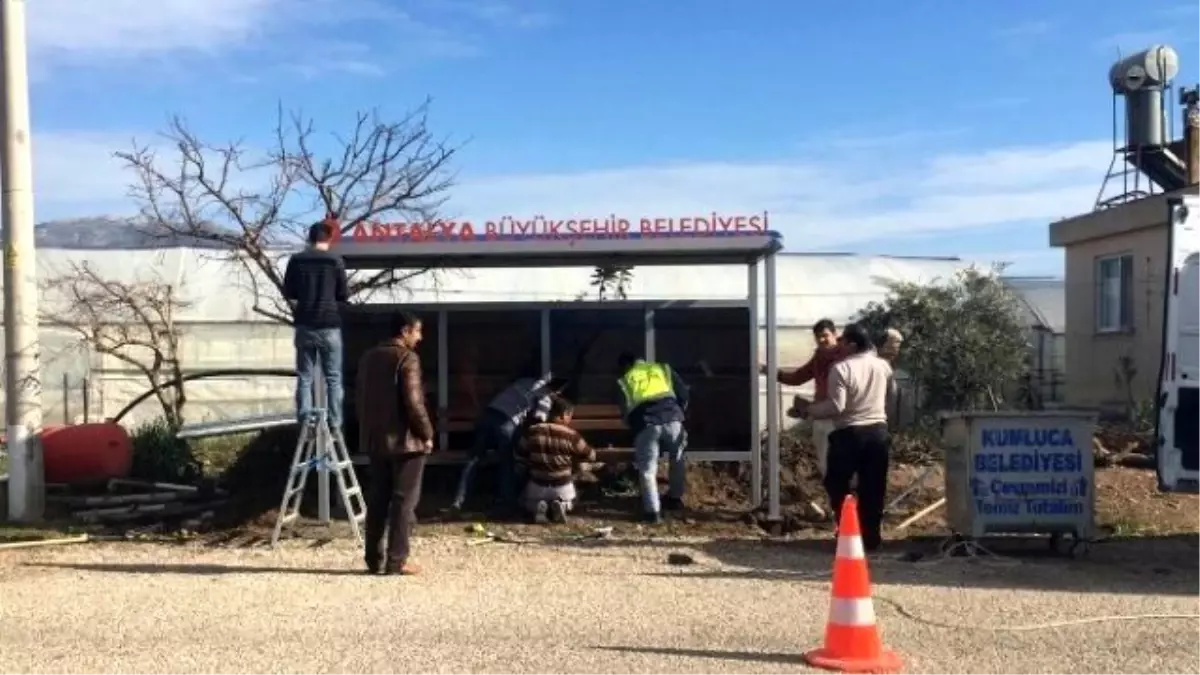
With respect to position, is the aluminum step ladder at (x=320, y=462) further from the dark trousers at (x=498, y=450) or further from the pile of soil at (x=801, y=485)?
the pile of soil at (x=801, y=485)

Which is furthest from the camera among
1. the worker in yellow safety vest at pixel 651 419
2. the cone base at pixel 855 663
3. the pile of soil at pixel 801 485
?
the pile of soil at pixel 801 485

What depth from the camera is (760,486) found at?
1259 centimetres

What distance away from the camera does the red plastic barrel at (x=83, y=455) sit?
12906 millimetres

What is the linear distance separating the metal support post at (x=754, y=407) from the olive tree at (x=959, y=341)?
5932 millimetres

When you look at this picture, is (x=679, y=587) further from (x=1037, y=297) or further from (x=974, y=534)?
(x=1037, y=297)

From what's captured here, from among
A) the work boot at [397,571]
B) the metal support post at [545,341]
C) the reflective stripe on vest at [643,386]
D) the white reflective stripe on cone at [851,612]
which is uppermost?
the metal support post at [545,341]

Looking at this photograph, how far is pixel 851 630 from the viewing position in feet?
21.9

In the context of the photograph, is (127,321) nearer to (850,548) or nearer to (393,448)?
(393,448)

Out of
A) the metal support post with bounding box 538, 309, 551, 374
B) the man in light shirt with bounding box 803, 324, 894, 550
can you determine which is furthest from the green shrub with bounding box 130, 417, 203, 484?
the man in light shirt with bounding box 803, 324, 894, 550

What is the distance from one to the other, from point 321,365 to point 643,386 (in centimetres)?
279

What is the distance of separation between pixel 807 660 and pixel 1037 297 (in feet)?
83.0

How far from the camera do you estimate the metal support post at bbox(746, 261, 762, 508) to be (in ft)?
41.2

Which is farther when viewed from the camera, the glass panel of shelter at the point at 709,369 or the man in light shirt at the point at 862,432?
the glass panel of shelter at the point at 709,369

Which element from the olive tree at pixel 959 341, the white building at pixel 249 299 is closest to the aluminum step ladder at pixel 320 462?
the white building at pixel 249 299
